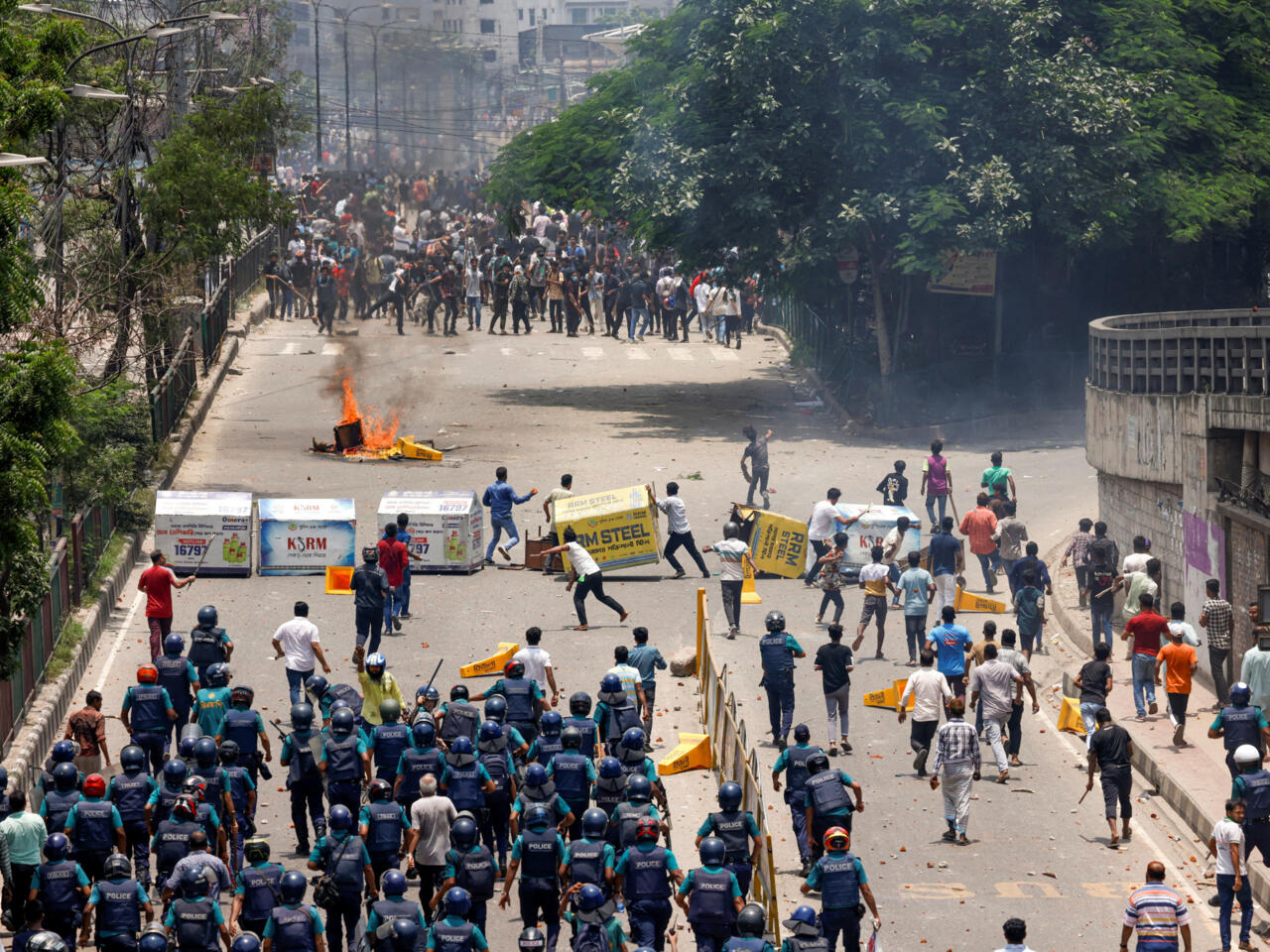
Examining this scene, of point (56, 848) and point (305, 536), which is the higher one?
point (305, 536)

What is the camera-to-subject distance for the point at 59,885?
1172 cm

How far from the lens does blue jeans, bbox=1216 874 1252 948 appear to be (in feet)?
42.3

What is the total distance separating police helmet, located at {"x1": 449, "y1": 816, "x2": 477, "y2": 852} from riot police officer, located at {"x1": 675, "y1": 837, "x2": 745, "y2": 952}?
1.38m

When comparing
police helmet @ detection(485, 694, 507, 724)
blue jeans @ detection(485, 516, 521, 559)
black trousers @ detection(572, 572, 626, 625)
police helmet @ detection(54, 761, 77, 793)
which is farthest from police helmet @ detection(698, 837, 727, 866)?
blue jeans @ detection(485, 516, 521, 559)

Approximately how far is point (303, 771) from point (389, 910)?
3.28 m

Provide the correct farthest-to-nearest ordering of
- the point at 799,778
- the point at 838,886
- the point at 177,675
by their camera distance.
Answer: the point at 177,675 < the point at 799,778 < the point at 838,886

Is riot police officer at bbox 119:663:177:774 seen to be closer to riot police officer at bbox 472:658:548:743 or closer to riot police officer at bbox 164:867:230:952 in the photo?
riot police officer at bbox 472:658:548:743

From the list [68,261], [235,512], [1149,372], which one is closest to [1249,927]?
[1149,372]

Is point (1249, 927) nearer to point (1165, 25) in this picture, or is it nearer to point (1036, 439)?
point (1036, 439)

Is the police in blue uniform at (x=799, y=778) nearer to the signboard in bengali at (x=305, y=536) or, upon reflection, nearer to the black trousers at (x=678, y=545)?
the black trousers at (x=678, y=545)

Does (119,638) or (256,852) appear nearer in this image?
(256,852)

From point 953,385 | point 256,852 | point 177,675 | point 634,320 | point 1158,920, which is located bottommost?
point 1158,920

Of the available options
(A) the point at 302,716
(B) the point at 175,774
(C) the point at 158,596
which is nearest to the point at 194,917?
(B) the point at 175,774

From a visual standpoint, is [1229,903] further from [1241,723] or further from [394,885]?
[394,885]
